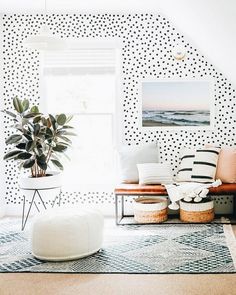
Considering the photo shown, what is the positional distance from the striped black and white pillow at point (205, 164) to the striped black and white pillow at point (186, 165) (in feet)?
0.17

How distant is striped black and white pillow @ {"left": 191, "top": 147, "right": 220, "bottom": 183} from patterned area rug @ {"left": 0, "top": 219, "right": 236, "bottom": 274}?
64 cm

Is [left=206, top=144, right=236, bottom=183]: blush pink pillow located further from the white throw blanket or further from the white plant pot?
the white plant pot

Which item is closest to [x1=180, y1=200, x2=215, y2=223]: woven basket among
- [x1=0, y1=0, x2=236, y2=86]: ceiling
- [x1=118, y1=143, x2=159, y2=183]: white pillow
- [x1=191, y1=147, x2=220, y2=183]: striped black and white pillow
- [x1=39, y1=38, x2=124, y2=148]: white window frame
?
[x1=191, y1=147, x2=220, y2=183]: striped black and white pillow

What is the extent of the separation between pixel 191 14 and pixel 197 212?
7.51ft

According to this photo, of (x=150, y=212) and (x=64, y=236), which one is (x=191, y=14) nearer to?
(x=150, y=212)

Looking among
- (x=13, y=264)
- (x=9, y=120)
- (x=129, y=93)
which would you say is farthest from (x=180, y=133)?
(x=13, y=264)

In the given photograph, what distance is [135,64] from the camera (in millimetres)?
5625

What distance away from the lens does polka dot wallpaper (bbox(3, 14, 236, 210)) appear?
5570 millimetres

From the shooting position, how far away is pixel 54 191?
5.04m

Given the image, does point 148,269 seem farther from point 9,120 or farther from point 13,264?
point 9,120

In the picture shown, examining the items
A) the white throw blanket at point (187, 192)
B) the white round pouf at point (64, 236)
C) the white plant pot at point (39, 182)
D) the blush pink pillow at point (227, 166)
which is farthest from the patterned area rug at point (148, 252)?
the blush pink pillow at point (227, 166)

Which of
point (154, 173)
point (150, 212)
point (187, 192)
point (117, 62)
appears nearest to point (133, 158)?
point (154, 173)

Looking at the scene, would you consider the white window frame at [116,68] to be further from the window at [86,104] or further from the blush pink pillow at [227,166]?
the blush pink pillow at [227,166]

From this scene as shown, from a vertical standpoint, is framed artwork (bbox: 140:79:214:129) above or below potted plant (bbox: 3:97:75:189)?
above
